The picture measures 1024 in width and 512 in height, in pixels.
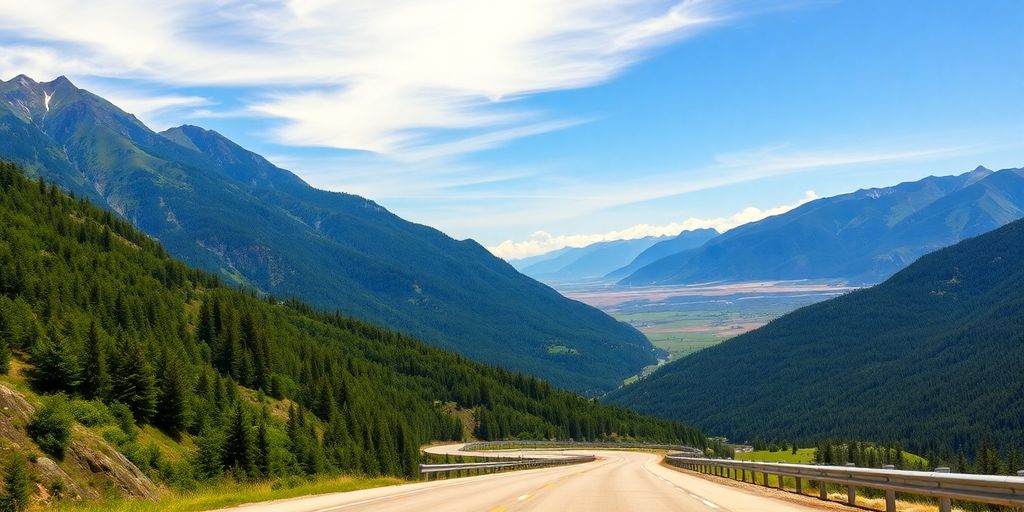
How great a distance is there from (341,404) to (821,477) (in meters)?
95.2

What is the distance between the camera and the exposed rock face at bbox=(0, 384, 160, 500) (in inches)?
1051

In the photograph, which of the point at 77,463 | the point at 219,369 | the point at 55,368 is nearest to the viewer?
the point at 77,463

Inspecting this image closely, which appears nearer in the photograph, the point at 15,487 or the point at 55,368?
the point at 15,487

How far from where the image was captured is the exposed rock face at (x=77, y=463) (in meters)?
26.7

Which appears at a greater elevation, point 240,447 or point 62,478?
point 62,478

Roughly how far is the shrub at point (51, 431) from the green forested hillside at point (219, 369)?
1060 centimetres

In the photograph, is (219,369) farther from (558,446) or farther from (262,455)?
(262,455)

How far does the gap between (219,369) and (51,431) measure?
72050 mm

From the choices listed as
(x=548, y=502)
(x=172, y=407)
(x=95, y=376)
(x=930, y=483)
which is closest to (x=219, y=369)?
(x=172, y=407)

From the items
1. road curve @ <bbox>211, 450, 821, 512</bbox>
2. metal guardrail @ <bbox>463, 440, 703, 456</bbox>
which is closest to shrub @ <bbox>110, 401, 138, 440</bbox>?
road curve @ <bbox>211, 450, 821, 512</bbox>

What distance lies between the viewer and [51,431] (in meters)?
29.3

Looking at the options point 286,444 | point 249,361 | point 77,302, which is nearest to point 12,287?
point 77,302

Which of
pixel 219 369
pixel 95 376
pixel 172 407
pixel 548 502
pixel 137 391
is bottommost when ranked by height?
pixel 548 502

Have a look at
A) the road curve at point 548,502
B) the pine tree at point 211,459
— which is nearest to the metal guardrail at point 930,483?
the road curve at point 548,502
